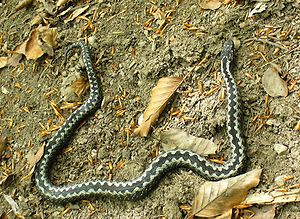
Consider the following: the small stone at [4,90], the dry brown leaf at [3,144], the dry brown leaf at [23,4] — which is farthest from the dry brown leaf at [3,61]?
the dry brown leaf at [3,144]

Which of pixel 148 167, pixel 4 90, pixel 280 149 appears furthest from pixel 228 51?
pixel 4 90

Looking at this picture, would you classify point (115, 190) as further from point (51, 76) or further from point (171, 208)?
point (51, 76)

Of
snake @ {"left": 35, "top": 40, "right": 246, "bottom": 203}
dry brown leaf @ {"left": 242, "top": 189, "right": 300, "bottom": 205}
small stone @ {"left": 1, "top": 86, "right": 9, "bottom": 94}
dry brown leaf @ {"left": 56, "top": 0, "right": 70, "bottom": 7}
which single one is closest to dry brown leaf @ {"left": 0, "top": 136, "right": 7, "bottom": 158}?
snake @ {"left": 35, "top": 40, "right": 246, "bottom": 203}

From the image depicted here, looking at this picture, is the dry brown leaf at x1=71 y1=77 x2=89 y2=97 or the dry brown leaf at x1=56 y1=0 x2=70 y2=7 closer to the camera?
the dry brown leaf at x1=71 y1=77 x2=89 y2=97

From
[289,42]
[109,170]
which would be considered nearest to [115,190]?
[109,170]

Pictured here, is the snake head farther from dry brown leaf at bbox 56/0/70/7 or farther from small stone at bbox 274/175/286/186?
dry brown leaf at bbox 56/0/70/7

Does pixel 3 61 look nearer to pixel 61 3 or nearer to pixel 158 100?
pixel 61 3

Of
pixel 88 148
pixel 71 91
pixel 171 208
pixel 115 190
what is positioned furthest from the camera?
pixel 71 91
